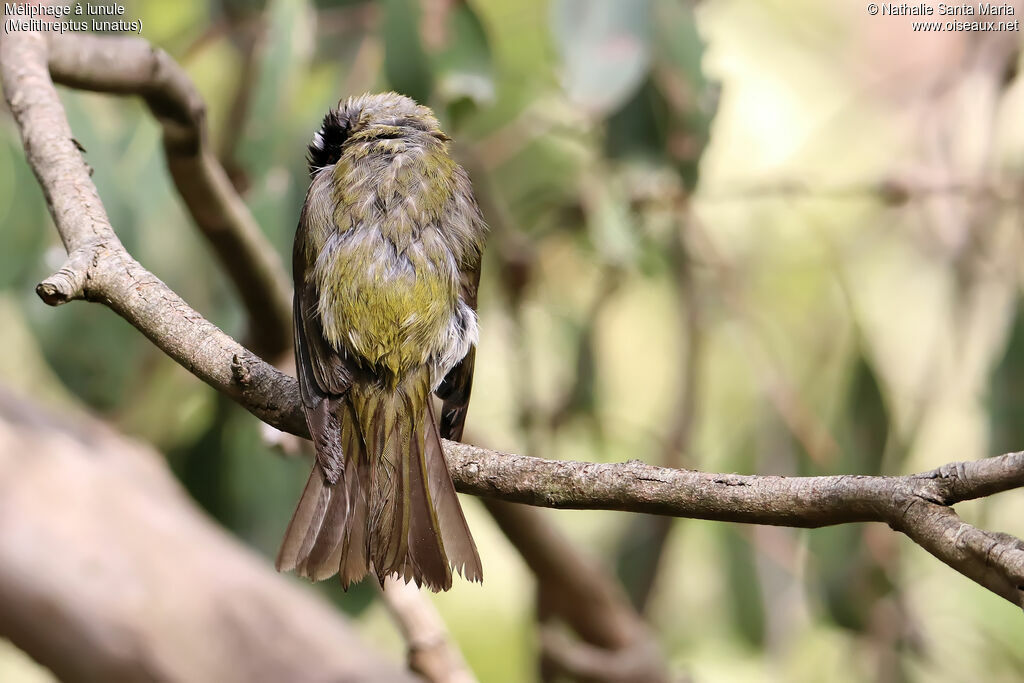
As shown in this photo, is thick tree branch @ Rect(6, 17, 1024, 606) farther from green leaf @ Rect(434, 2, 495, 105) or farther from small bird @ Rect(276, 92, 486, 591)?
green leaf @ Rect(434, 2, 495, 105)

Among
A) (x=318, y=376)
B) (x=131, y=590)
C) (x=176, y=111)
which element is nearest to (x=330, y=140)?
(x=176, y=111)

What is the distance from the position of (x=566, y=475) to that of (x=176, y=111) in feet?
4.33

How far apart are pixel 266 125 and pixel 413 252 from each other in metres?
1.08

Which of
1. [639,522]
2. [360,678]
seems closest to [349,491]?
[360,678]

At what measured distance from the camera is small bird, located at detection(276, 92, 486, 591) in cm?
142

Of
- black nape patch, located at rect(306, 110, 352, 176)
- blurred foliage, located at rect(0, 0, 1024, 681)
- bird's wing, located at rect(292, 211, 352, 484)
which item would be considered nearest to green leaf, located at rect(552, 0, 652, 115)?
blurred foliage, located at rect(0, 0, 1024, 681)

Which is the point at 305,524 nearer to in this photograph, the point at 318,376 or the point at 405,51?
the point at 318,376

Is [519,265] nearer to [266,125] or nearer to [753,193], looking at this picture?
[753,193]

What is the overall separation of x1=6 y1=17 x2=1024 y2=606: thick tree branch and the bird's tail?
8 cm

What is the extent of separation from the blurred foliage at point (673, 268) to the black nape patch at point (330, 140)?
1.50ft

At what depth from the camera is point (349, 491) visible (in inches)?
58.7

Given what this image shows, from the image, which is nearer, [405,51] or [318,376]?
[318,376]

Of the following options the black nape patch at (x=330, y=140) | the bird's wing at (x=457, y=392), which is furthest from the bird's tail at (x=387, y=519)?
the black nape patch at (x=330, y=140)

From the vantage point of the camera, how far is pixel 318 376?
1.54m
